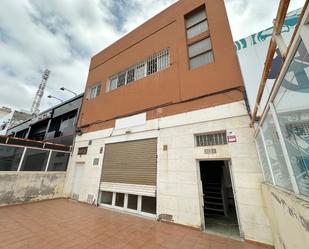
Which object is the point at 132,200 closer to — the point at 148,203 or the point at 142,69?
the point at 148,203

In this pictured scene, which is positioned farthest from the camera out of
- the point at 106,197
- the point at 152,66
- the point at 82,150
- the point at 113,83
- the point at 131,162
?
the point at 113,83

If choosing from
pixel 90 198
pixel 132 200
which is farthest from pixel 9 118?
pixel 132 200

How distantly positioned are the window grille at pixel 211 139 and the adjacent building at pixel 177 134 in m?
0.03

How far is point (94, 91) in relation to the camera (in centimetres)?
1022

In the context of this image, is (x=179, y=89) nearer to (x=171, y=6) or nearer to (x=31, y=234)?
(x=171, y=6)

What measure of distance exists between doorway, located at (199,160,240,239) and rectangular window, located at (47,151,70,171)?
26.6 ft

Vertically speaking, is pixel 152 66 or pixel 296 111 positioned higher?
pixel 152 66

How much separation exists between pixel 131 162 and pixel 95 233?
2.81 metres

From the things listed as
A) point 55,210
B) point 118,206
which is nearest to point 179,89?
point 118,206

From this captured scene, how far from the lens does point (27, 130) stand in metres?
16.6

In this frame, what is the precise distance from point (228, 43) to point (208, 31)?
1265 millimetres

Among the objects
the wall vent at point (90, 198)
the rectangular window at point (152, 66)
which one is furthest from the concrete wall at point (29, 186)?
the rectangular window at point (152, 66)

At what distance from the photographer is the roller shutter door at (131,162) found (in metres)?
Result: 5.86

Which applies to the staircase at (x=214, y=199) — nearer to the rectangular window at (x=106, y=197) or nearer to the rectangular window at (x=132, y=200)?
the rectangular window at (x=132, y=200)
